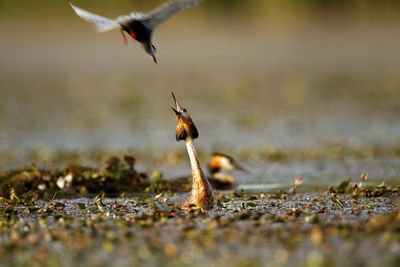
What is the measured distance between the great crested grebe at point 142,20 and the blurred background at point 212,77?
16.8ft

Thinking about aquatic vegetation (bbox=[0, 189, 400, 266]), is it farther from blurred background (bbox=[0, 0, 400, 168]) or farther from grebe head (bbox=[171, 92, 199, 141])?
blurred background (bbox=[0, 0, 400, 168])

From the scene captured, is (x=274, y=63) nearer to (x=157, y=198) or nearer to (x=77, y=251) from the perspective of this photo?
(x=157, y=198)

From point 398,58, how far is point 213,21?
9.73 meters

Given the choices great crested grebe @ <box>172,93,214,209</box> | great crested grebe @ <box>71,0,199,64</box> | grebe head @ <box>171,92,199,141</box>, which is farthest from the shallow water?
great crested grebe @ <box>71,0,199,64</box>

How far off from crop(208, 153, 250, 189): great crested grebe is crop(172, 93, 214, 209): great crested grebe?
7.85ft

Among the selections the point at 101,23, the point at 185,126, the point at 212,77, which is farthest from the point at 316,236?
the point at 212,77

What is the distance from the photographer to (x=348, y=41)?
98.0ft

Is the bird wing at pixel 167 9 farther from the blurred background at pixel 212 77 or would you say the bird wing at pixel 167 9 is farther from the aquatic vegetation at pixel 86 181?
the blurred background at pixel 212 77

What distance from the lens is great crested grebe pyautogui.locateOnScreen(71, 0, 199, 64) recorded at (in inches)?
261

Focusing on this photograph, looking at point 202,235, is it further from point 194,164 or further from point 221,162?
point 221,162

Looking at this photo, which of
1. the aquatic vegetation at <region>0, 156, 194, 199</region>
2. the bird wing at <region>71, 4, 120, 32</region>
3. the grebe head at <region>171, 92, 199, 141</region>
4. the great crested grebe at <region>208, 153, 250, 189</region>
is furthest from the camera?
the great crested grebe at <region>208, 153, 250, 189</region>

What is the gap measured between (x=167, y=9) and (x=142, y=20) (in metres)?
0.26

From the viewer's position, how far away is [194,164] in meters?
6.77

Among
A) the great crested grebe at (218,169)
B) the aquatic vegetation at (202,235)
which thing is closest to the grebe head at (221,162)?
the great crested grebe at (218,169)
